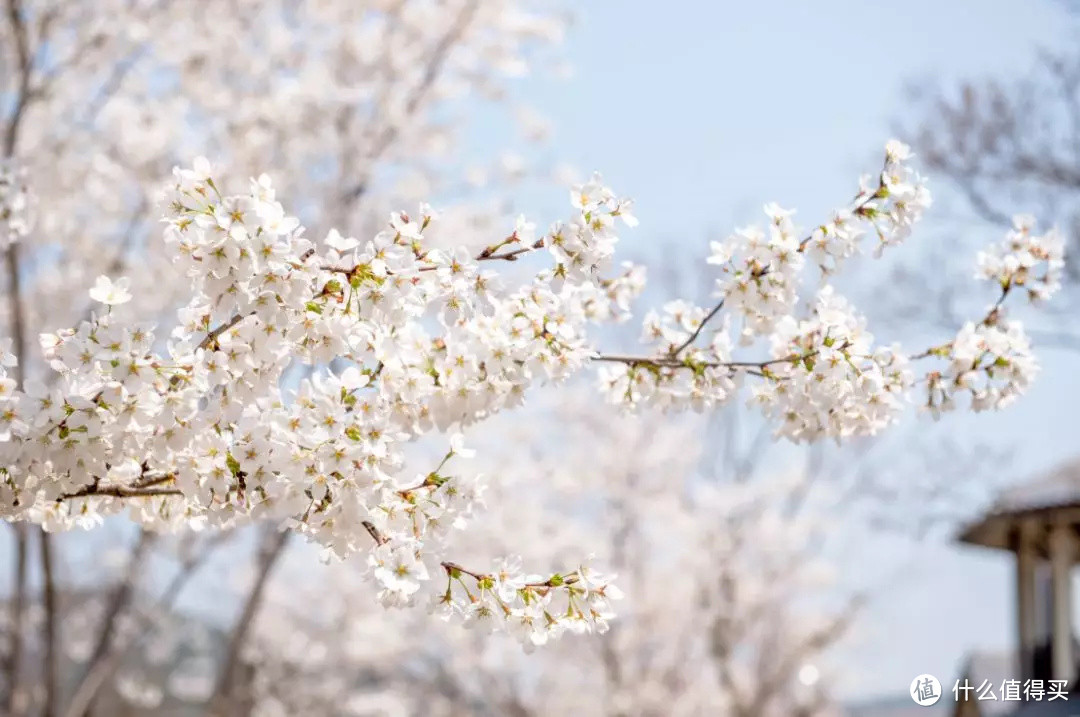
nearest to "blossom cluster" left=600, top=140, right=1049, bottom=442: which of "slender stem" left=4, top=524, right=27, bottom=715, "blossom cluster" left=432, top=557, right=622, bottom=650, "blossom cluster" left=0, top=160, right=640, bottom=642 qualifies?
"blossom cluster" left=0, top=160, right=640, bottom=642

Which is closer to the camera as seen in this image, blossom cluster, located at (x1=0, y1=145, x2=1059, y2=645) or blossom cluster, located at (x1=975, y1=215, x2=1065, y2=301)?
blossom cluster, located at (x1=0, y1=145, x2=1059, y2=645)

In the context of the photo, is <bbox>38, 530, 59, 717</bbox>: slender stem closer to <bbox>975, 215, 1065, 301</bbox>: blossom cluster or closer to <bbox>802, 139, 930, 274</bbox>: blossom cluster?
<bbox>802, 139, 930, 274</bbox>: blossom cluster

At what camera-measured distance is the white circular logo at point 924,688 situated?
4.94 m

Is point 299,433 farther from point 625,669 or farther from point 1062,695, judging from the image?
point 625,669

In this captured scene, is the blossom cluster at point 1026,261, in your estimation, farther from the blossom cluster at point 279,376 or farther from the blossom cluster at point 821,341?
the blossom cluster at point 279,376

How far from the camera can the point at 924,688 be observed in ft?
16.6

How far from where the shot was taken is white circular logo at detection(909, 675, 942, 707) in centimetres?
494

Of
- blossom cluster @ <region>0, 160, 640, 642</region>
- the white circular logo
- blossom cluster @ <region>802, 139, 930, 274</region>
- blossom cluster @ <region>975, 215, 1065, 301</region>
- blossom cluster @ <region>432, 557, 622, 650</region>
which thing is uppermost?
blossom cluster @ <region>975, 215, 1065, 301</region>

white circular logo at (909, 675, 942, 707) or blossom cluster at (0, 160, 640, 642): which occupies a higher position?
white circular logo at (909, 675, 942, 707)

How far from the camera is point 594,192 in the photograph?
2.00m

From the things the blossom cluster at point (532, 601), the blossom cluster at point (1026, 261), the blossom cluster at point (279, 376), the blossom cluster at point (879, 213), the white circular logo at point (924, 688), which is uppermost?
the blossom cluster at point (1026, 261)

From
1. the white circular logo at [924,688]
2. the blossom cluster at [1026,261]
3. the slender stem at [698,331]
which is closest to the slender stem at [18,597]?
the slender stem at [698,331]

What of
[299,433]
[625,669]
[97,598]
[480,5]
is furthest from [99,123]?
[97,598]

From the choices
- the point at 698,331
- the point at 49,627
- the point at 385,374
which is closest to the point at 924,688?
the point at 698,331
